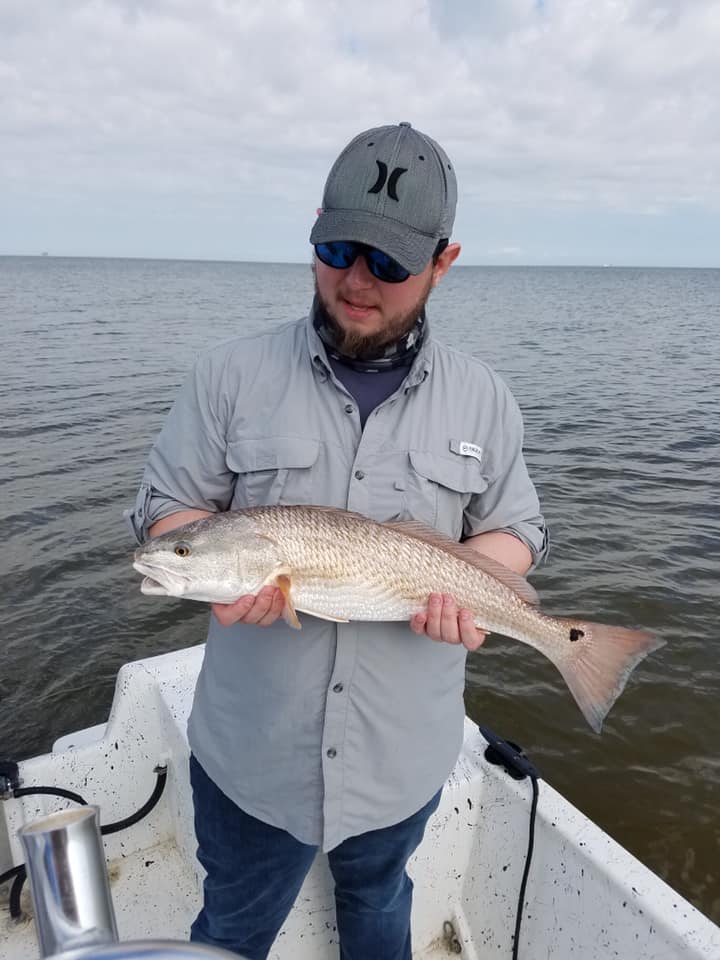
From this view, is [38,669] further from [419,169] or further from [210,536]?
[419,169]

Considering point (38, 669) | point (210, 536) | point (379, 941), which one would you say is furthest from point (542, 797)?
point (38, 669)

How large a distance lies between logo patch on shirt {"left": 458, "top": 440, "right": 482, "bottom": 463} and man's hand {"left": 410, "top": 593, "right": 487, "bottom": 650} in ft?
1.91

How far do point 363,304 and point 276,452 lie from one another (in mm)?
658

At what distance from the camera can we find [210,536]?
2.79m

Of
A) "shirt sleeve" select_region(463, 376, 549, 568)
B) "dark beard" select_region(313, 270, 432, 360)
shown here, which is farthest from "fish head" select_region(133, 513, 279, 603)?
"shirt sleeve" select_region(463, 376, 549, 568)

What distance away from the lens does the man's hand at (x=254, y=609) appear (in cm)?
256

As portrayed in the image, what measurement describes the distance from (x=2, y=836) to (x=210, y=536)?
2.60 metres

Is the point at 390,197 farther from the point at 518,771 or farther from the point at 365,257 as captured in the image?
the point at 518,771

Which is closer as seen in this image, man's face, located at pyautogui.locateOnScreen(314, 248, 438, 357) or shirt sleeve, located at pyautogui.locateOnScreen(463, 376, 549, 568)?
man's face, located at pyautogui.locateOnScreen(314, 248, 438, 357)

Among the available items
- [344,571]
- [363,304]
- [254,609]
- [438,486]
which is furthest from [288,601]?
[363,304]

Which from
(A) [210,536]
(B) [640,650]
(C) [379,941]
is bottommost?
(C) [379,941]

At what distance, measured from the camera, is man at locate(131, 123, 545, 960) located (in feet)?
8.54

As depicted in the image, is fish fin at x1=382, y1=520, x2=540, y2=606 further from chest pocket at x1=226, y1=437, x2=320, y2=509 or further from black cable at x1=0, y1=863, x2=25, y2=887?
black cable at x1=0, y1=863, x2=25, y2=887

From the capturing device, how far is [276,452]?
105 inches
